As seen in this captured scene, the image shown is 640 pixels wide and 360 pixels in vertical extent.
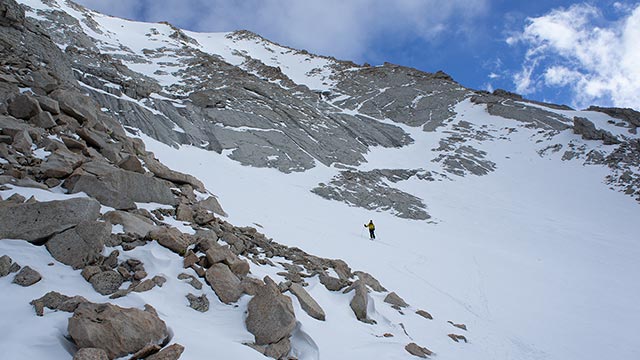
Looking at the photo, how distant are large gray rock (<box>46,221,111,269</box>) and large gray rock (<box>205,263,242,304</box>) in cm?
216

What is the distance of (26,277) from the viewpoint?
5402mm

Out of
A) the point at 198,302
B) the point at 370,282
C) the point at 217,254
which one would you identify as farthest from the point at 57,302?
the point at 370,282

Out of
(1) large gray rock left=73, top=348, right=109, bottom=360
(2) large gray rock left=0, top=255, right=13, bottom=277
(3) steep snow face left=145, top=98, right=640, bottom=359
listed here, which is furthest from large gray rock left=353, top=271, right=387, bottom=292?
(2) large gray rock left=0, top=255, right=13, bottom=277

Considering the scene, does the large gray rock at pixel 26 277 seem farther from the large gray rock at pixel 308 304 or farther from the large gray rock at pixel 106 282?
the large gray rock at pixel 308 304

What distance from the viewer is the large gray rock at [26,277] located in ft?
17.5

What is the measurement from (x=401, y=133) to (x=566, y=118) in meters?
31.4

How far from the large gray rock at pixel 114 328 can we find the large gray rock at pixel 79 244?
1.69 m

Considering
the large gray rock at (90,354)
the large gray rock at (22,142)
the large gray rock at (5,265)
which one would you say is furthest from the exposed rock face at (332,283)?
the large gray rock at (22,142)

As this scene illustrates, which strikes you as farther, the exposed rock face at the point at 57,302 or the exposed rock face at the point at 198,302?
the exposed rock face at the point at 198,302

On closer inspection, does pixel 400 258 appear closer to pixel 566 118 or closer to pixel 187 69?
pixel 187 69

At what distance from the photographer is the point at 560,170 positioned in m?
46.6

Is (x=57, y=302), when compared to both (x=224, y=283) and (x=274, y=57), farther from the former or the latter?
(x=274, y=57)

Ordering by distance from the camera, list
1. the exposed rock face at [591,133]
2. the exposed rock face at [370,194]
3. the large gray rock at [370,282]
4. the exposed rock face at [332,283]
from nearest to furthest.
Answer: the exposed rock face at [332,283] → the large gray rock at [370,282] → the exposed rock face at [370,194] → the exposed rock face at [591,133]

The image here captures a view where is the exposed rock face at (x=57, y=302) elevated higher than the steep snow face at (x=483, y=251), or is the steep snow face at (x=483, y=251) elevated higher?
the steep snow face at (x=483, y=251)
